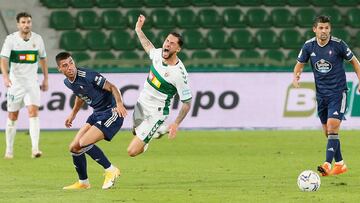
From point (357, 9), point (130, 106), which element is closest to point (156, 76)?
point (130, 106)

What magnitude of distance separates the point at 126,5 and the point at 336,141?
45.4 ft

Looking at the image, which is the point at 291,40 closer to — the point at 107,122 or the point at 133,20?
the point at 133,20

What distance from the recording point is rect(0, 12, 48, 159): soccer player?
53.4 ft

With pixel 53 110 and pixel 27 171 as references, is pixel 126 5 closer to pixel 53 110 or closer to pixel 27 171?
pixel 53 110

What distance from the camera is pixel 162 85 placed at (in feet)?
41.8

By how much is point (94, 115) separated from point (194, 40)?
1352cm

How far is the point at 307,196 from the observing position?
1118 cm

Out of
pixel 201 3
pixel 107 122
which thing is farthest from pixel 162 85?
pixel 201 3

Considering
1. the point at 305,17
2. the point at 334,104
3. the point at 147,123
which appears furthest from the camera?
the point at 305,17

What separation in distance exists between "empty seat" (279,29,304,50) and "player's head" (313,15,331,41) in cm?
1274

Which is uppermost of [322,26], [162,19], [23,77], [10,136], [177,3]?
[322,26]

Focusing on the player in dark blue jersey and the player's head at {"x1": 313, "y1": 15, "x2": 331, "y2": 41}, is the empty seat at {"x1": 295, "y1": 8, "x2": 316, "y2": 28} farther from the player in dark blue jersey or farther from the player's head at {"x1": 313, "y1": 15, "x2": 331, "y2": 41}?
the player in dark blue jersey

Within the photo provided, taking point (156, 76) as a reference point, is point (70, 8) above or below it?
below

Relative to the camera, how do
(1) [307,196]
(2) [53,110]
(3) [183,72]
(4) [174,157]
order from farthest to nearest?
(2) [53,110]
(4) [174,157]
(3) [183,72]
(1) [307,196]
